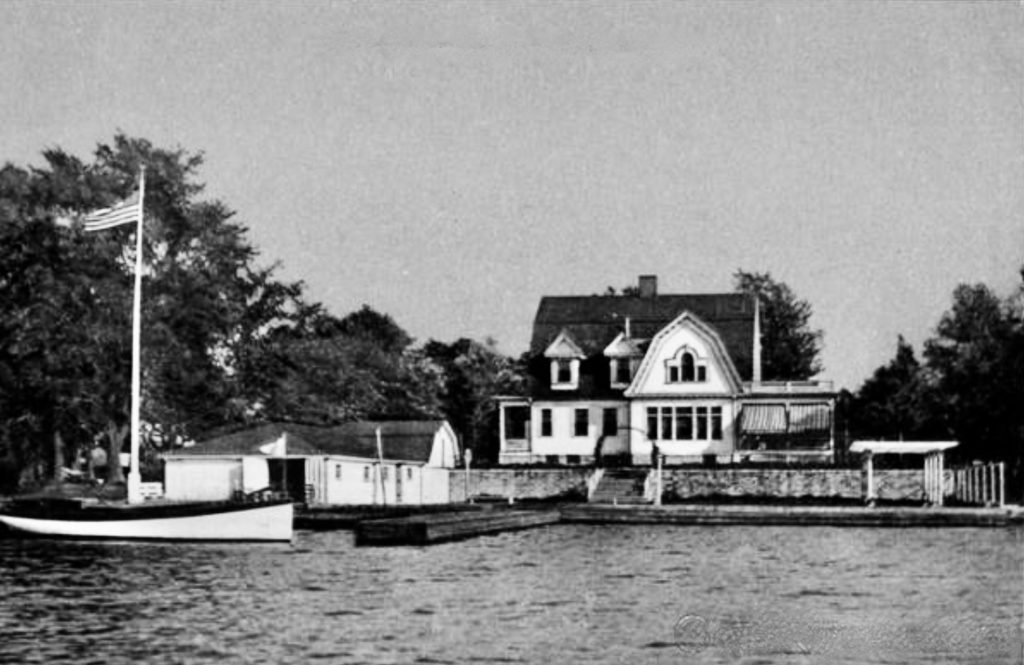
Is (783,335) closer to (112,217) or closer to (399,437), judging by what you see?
(399,437)

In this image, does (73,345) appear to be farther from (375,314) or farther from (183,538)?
(375,314)

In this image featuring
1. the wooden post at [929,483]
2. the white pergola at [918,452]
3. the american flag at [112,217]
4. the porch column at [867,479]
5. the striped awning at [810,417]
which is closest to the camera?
the american flag at [112,217]

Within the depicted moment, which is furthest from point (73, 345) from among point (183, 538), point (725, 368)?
point (725, 368)

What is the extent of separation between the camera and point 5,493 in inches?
2931

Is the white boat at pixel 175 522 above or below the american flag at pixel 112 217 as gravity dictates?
below

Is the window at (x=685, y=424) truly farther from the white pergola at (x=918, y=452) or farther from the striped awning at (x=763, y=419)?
the white pergola at (x=918, y=452)

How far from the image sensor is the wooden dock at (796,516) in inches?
2432

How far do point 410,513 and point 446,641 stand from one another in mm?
36223

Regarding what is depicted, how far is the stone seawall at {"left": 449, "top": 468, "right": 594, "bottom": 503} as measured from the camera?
247ft

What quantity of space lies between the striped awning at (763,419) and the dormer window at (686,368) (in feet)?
8.00

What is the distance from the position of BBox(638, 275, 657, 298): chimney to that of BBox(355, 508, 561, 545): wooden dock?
29607 millimetres

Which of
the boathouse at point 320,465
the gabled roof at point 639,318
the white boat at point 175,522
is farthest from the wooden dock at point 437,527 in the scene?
the gabled roof at point 639,318

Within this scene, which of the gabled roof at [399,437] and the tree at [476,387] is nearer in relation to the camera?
the gabled roof at [399,437]

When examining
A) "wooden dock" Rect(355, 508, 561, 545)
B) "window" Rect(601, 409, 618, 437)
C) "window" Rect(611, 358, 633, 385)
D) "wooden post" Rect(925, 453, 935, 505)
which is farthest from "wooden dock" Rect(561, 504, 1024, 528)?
"window" Rect(611, 358, 633, 385)
